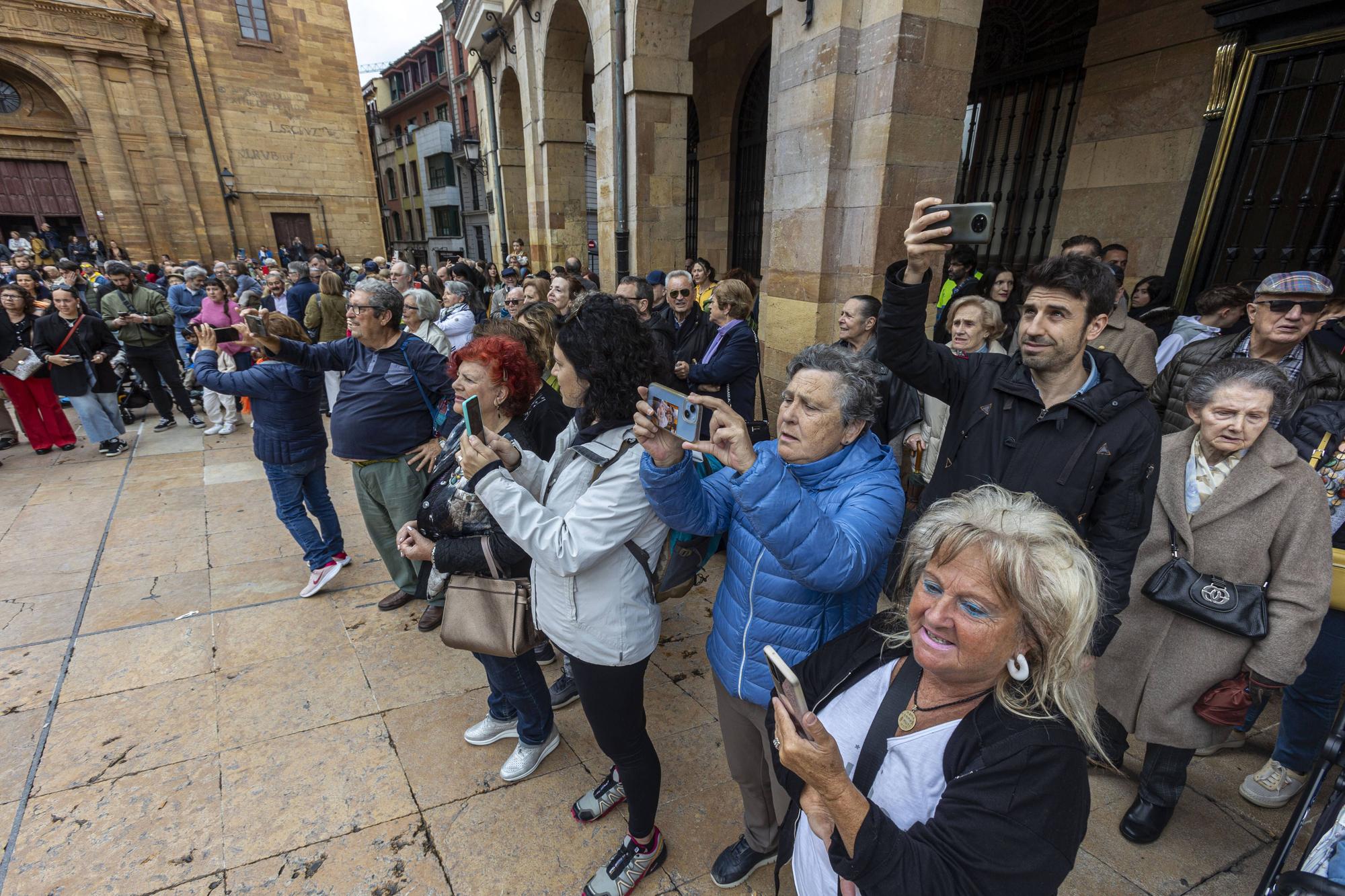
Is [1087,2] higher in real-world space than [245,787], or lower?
higher

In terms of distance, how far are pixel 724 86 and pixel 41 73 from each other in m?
24.2

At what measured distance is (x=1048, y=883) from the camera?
107 centimetres

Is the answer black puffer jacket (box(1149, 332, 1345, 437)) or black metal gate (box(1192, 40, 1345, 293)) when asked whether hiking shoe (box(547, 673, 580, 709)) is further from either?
black metal gate (box(1192, 40, 1345, 293))

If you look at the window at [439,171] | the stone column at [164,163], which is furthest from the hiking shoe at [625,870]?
the window at [439,171]

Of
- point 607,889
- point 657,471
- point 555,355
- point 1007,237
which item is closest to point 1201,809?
point 607,889

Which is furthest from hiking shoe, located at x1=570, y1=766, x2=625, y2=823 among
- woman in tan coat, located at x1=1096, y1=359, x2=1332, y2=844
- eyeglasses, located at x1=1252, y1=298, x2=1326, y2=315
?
eyeglasses, located at x1=1252, y1=298, x2=1326, y2=315

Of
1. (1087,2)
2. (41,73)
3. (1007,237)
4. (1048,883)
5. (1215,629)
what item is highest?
(41,73)

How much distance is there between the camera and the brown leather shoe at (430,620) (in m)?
3.82

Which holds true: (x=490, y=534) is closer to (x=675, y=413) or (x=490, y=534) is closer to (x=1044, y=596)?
(x=675, y=413)

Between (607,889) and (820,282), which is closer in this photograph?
(607,889)

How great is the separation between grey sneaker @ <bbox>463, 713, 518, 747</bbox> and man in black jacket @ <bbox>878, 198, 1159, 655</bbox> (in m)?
2.47

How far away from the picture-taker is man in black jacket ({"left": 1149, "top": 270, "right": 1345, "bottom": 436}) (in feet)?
8.50

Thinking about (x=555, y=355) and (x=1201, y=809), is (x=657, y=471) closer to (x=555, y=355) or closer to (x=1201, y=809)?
(x=555, y=355)

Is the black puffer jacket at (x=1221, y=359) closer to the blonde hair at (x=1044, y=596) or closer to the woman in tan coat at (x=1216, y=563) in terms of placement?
the woman in tan coat at (x=1216, y=563)
